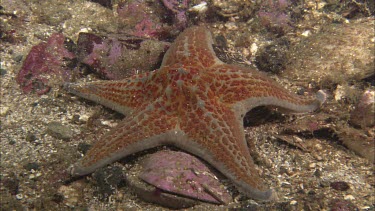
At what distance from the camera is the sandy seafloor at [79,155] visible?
382cm

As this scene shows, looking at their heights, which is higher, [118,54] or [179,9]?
[179,9]

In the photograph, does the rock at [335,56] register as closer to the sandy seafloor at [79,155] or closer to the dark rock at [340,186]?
the sandy seafloor at [79,155]

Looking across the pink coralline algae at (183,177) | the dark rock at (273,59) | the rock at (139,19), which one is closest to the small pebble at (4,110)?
the rock at (139,19)

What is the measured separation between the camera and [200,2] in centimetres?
643

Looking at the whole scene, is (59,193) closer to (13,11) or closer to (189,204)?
(189,204)

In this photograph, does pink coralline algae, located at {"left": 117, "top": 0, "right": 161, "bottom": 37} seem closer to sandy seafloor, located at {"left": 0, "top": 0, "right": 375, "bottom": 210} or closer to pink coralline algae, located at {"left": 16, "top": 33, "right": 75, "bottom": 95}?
pink coralline algae, located at {"left": 16, "top": 33, "right": 75, "bottom": 95}

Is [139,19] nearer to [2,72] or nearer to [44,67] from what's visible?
[44,67]

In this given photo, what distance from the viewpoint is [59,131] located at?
15.0 ft

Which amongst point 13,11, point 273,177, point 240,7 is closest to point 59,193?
point 273,177

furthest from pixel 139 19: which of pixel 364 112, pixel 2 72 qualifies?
pixel 364 112

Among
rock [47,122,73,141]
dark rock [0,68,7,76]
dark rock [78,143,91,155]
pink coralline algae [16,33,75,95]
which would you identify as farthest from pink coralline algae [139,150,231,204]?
dark rock [0,68,7,76]

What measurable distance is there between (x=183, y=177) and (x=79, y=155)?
6.03ft

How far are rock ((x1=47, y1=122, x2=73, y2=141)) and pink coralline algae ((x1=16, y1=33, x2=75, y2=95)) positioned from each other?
0.91 metres

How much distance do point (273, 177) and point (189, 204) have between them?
4.74 ft
